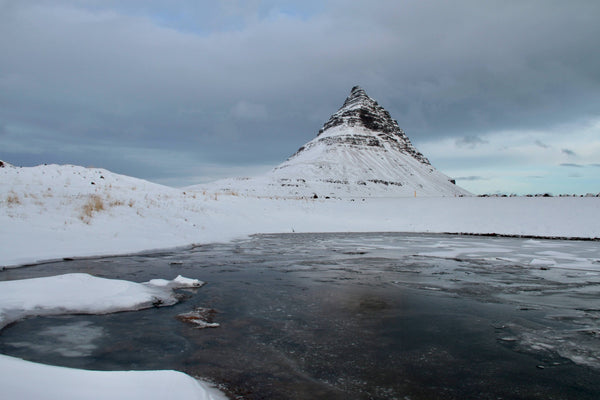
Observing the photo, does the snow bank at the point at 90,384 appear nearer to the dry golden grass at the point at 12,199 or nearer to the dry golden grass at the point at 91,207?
the dry golden grass at the point at 91,207

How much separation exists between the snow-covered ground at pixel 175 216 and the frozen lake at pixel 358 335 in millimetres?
3883

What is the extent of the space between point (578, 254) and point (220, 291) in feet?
37.4

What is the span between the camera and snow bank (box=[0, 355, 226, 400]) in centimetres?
246

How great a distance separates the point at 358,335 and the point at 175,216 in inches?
590

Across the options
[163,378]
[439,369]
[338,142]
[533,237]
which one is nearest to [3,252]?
[163,378]

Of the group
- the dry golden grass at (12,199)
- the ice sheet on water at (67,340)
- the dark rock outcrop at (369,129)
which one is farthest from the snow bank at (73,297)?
the dark rock outcrop at (369,129)

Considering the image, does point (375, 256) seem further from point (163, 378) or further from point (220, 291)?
point (163, 378)

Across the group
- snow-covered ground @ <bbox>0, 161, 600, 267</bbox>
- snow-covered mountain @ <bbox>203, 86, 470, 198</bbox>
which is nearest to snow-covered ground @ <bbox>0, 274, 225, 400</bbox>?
snow-covered ground @ <bbox>0, 161, 600, 267</bbox>

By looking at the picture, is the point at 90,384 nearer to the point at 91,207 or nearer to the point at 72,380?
the point at 72,380

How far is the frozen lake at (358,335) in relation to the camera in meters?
3.48

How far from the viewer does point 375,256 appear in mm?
11906

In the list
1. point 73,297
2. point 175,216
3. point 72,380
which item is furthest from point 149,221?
point 72,380

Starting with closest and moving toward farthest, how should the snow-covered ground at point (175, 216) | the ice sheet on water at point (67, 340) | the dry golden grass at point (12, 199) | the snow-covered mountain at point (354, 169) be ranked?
the ice sheet on water at point (67, 340)
the snow-covered ground at point (175, 216)
the dry golden grass at point (12, 199)
the snow-covered mountain at point (354, 169)

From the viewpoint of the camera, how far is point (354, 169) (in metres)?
126
